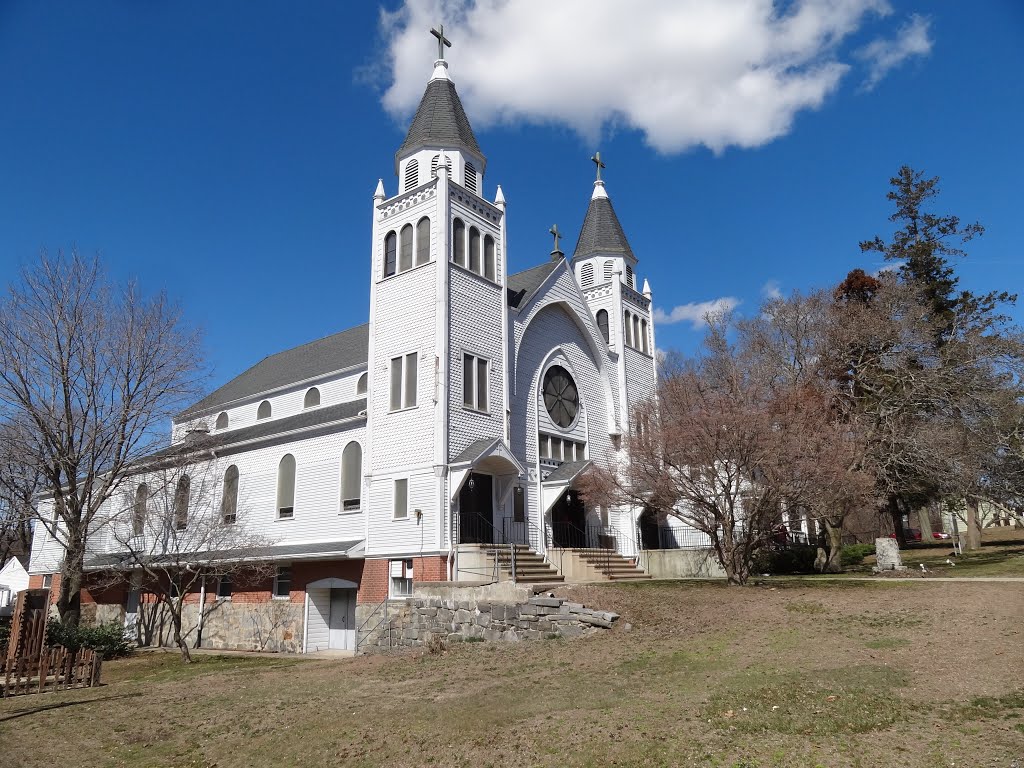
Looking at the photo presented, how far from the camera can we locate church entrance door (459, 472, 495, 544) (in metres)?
22.8

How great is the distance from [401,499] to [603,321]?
1463 centimetres

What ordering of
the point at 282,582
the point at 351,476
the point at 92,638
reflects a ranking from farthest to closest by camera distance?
the point at 282,582 → the point at 351,476 → the point at 92,638

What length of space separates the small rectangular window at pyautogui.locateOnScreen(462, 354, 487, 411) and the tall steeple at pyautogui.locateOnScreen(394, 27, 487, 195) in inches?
262

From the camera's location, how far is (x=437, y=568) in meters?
21.4

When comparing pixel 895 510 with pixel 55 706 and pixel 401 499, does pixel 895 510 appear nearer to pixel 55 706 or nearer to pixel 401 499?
pixel 401 499

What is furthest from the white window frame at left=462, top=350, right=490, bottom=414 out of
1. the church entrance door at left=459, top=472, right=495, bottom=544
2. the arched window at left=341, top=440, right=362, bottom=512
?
the arched window at left=341, top=440, right=362, bottom=512

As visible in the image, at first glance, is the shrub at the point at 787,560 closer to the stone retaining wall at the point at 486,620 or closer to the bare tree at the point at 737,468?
the bare tree at the point at 737,468

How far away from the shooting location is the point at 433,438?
2252cm

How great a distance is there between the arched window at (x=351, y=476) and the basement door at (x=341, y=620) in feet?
10.0

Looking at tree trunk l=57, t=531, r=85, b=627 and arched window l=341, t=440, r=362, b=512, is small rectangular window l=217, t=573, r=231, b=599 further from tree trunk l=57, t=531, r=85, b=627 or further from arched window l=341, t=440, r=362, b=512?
arched window l=341, t=440, r=362, b=512

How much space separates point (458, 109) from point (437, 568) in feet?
56.0

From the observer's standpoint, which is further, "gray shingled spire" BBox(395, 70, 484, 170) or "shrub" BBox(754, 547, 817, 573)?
"shrub" BBox(754, 547, 817, 573)

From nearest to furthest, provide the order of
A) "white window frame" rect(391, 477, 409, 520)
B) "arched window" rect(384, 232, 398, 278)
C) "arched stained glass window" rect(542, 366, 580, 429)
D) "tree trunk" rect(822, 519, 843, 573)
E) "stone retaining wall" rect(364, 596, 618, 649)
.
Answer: "stone retaining wall" rect(364, 596, 618, 649), "white window frame" rect(391, 477, 409, 520), "arched window" rect(384, 232, 398, 278), "tree trunk" rect(822, 519, 843, 573), "arched stained glass window" rect(542, 366, 580, 429)

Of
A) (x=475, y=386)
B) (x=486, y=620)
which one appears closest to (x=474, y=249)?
(x=475, y=386)
